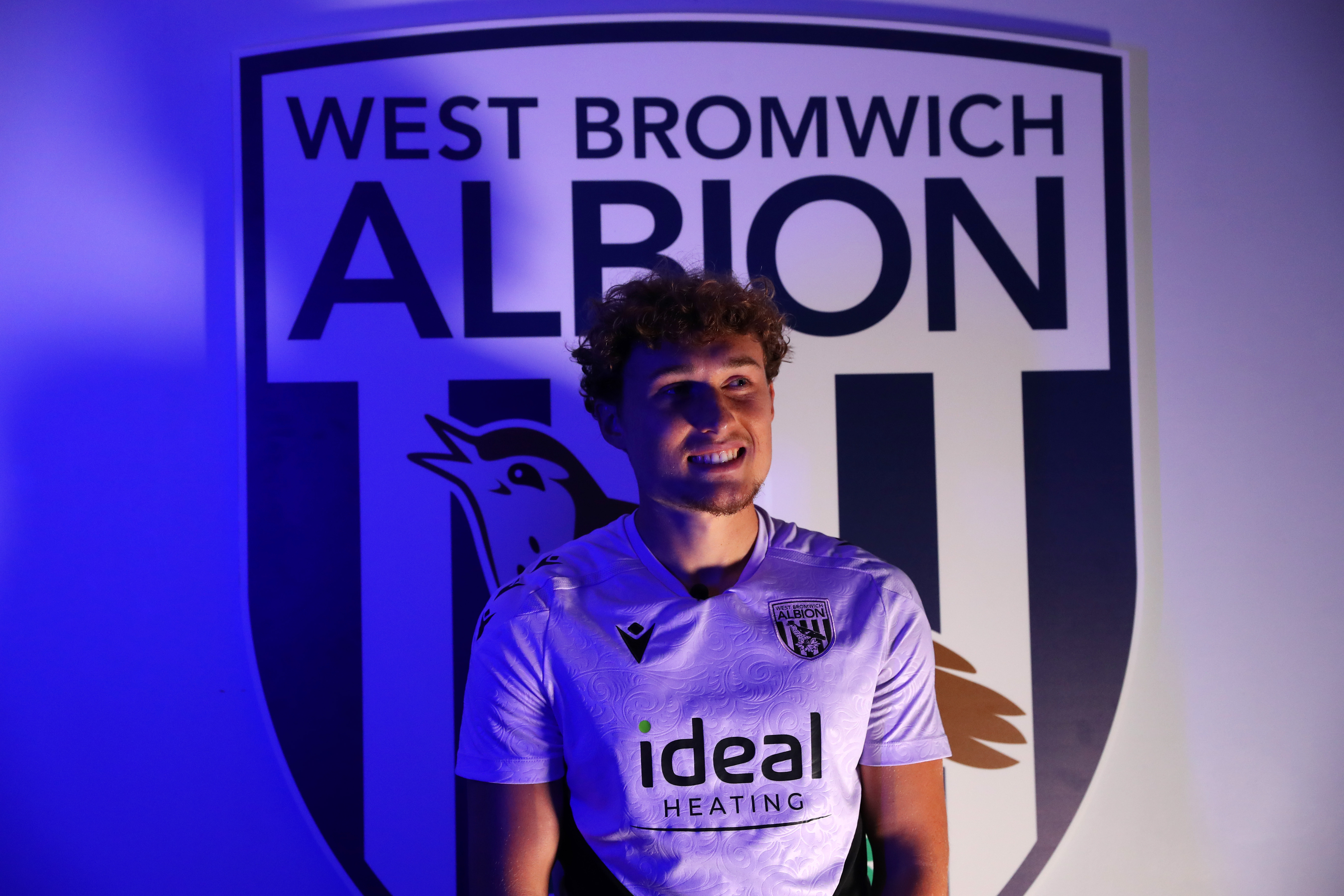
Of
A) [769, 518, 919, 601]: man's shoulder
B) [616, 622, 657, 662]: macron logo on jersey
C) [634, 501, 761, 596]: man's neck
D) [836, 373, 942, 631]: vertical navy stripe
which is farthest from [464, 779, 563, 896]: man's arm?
A: [836, 373, 942, 631]: vertical navy stripe

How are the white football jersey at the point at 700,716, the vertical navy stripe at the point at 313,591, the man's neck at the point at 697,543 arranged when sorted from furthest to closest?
the vertical navy stripe at the point at 313,591 → the man's neck at the point at 697,543 → the white football jersey at the point at 700,716

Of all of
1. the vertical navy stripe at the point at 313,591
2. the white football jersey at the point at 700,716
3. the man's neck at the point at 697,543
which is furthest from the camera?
Answer: the vertical navy stripe at the point at 313,591

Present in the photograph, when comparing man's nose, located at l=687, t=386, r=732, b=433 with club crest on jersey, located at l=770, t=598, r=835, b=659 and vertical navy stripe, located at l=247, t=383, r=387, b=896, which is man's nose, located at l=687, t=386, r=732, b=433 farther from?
vertical navy stripe, located at l=247, t=383, r=387, b=896

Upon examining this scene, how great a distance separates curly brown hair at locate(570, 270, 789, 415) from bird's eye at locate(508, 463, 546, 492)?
0.22 meters

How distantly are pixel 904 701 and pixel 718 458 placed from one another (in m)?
0.41

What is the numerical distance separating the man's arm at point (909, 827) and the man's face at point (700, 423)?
0.42 meters

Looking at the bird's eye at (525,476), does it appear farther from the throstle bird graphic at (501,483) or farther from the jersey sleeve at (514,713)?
the jersey sleeve at (514,713)

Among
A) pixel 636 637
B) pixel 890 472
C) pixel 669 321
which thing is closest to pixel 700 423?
pixel 669 321

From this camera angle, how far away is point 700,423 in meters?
1.06

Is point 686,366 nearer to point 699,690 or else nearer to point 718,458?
point 718,458

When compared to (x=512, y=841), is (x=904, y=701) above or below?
above

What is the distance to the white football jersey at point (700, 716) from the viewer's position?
101 centimetres

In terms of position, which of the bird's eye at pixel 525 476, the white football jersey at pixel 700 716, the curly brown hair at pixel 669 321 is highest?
the curly brown hair at pixel 669 321

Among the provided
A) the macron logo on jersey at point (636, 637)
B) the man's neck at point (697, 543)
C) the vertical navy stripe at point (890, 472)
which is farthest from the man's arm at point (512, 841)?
the vertical navy stripe at point (890, 472)
